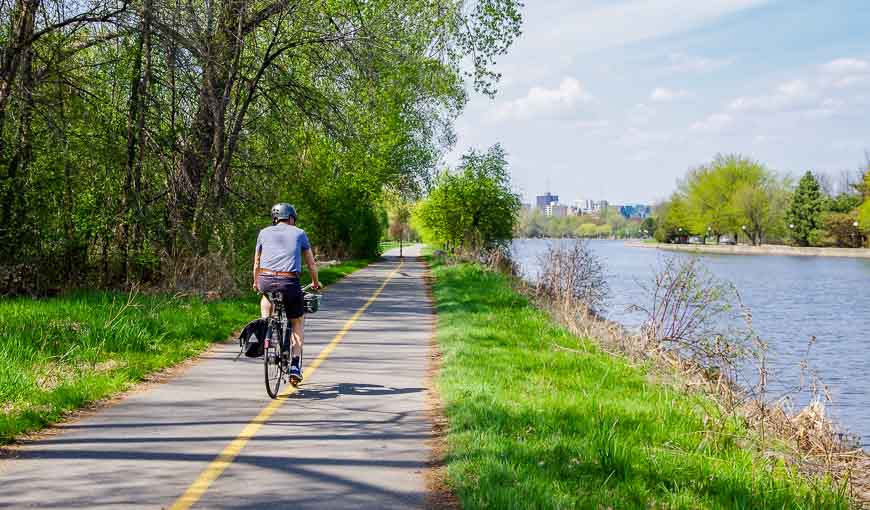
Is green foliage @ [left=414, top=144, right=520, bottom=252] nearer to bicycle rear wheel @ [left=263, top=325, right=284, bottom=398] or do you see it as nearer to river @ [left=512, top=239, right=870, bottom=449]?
river @ [left=512, top=239, right=870, bottom=449]

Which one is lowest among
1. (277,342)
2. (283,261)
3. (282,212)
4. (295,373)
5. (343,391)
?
(343,391)

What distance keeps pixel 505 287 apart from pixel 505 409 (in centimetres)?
1655

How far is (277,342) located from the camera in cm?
971

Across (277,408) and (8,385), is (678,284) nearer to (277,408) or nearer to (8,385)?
(277,408)

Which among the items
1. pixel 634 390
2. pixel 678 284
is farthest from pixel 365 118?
pixel 634 390

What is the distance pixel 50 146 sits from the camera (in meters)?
17.9

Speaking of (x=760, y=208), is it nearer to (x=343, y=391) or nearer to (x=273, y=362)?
(x=343, y=391)

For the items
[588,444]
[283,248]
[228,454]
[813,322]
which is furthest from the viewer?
[813,322]

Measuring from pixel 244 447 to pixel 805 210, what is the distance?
11011cm

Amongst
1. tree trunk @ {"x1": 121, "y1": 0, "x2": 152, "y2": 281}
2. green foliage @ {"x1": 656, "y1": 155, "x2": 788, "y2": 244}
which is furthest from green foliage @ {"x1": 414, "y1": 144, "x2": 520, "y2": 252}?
green foliage @ {"x1": 656, "y1": 155, "x2": 788, "y2": 244}

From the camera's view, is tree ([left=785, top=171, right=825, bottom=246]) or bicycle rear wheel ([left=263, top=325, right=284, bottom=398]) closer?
bicycle rear wheel ([left=263, top=325, right=284, bottom=398])

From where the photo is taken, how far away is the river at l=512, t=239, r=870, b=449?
1592 cm

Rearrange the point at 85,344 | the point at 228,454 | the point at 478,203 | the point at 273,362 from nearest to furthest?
the point at 228,454, the point at 273,362, the point at 85,344, the point at 478,203

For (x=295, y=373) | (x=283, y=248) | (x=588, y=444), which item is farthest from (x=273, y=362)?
(x=588, y=444)
